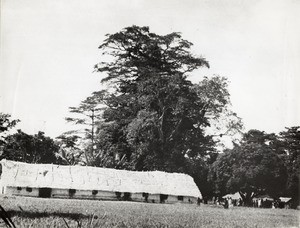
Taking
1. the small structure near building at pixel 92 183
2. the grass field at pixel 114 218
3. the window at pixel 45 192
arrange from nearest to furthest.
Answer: the grass field at pixel 114 218 < the small structure near building at pixel 92 183 < the window at pixel 45 192

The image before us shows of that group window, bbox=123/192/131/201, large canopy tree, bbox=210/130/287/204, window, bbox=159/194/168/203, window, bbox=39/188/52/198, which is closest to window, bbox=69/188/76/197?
window, bbox=39/188/52/198

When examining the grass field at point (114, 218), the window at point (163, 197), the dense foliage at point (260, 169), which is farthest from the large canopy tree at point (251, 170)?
the grass field at point (114, 218)

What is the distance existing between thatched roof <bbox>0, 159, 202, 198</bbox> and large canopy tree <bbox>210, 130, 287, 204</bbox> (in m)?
6.95

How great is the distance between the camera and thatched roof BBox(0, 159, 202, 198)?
31.2 metres

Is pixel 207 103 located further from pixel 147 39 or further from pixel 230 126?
pixel 147 39

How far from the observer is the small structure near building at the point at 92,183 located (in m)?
31.1

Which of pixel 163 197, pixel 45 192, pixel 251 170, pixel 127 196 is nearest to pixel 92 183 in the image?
pixel 45 192

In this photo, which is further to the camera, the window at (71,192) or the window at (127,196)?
the window at (127,196)

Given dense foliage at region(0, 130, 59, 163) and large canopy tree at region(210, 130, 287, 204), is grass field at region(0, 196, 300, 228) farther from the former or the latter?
dense foliage at region(0, 130, 59, 163)

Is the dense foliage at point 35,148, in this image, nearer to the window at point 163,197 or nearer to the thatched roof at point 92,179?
the thatched roof at point 92,179

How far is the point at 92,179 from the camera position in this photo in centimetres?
3341

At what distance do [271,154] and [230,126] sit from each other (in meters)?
6.67

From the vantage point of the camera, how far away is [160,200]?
35719 millimetres

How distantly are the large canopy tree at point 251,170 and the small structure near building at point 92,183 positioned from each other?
6868 mm
